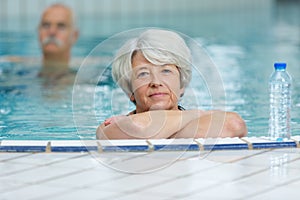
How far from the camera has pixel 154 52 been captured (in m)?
3.64

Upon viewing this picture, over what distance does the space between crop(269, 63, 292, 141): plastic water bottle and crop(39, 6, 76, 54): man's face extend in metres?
3.45

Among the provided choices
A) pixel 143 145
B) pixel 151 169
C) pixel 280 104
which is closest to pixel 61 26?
pixel 280 104

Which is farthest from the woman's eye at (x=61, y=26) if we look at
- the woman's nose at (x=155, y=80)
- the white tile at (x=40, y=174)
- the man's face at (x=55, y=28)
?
the white tile at (x=40, y=174)

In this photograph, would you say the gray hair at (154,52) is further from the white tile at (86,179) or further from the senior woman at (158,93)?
the white tile at (86,179)

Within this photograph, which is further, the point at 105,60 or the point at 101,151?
the point at 105,60

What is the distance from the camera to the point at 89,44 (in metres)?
9.79

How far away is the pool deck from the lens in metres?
2.93

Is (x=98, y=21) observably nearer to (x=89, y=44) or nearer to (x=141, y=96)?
(x=89, y=44)

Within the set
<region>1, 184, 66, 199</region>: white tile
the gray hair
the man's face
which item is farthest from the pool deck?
the man's face

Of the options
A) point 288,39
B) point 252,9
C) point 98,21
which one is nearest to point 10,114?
point 288,39

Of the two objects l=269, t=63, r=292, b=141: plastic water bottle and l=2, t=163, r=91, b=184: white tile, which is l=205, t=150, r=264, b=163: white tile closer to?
l=269, t=63, r=292, b=141: plastic water bottle

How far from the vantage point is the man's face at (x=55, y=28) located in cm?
703

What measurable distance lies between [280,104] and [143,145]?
2.41ft

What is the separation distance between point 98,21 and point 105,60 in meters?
5.67
